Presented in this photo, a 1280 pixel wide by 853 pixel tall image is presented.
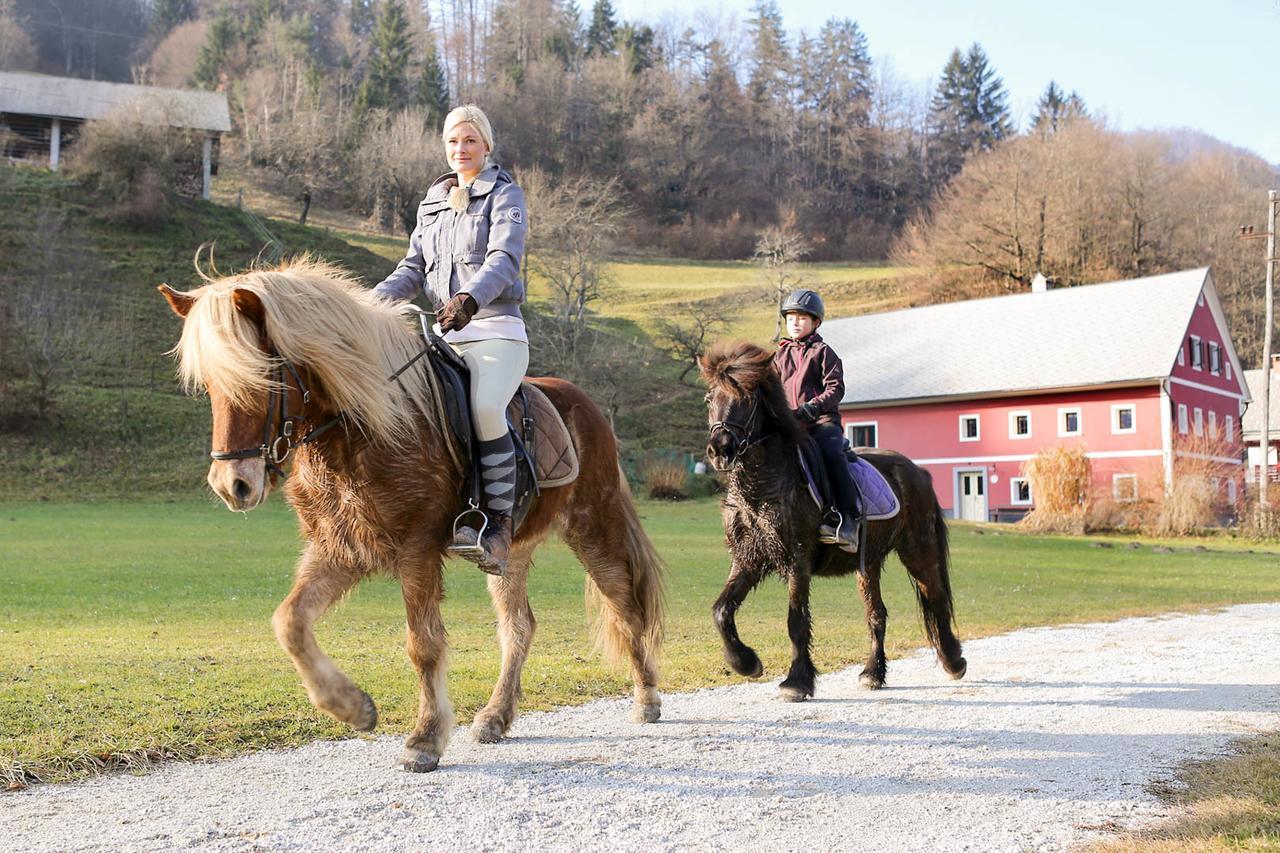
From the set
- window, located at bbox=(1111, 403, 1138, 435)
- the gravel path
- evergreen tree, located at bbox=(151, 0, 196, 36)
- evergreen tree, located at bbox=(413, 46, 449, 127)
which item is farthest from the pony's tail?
evergreen tree, located at bbox=(151, 0, 196, 36)

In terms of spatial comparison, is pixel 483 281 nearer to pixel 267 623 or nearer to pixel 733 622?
pixel 733 622

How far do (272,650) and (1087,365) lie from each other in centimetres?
4312

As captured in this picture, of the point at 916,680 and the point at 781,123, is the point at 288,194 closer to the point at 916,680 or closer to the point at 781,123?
the point at 781,123

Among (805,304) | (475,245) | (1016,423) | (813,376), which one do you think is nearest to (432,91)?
(1016,423)

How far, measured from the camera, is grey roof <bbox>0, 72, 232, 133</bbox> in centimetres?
6075

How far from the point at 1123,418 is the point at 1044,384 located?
11.2 ft

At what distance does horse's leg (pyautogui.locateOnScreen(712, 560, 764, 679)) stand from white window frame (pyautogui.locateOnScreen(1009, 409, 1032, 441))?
42.1 m

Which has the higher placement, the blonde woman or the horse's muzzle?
the blonde woman

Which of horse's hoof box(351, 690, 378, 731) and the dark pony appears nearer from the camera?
horse's hoof box(351, 690, 378, 731)

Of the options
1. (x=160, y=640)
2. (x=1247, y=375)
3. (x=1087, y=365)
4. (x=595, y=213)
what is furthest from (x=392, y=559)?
(x=1247, y=375)

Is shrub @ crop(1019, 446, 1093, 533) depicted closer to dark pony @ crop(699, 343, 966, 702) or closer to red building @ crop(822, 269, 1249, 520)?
red building @ crop(822, 269, 1249, 520)

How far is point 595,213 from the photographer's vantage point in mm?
54938

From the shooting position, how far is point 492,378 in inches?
239

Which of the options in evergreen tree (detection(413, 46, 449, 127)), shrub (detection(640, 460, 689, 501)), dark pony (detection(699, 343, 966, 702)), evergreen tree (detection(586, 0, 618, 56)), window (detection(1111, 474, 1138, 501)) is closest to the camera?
dark pony (detection(699, 343, 966, 702))
